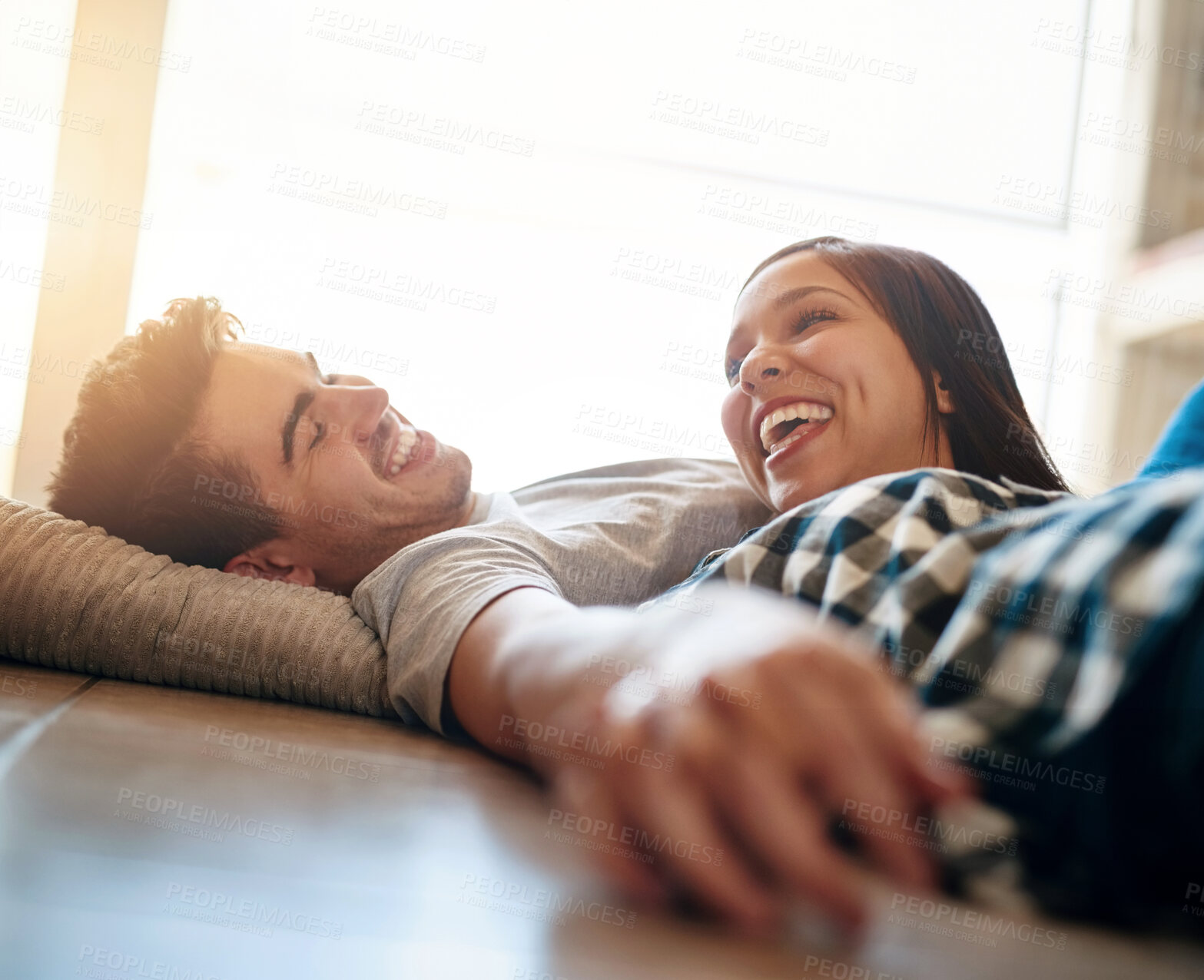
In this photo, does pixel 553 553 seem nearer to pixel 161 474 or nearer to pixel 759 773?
pixel 161 474

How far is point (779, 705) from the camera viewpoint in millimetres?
365

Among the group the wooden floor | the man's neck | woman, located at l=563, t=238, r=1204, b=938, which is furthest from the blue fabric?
the man's neck

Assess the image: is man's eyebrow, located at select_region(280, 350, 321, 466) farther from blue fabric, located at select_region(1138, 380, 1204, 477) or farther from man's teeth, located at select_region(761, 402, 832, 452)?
blue fabric, located at select_region(1138, 380, 1204, 477)

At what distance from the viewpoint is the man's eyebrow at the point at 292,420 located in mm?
1125

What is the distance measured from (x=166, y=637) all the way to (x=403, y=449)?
44 cm

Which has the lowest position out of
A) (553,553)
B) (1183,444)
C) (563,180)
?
(553,553)

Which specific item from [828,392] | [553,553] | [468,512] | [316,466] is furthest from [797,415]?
[316,466]

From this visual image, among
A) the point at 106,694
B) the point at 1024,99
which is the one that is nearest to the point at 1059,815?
the point at 106,694

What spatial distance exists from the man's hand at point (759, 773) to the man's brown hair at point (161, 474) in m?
0.85

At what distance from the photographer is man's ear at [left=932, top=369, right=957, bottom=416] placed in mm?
1149

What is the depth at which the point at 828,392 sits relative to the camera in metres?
1.13

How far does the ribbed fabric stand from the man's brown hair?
22cm

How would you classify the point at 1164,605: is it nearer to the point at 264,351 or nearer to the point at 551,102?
the point at 264,351

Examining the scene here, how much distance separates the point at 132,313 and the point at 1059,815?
6.88 feet
